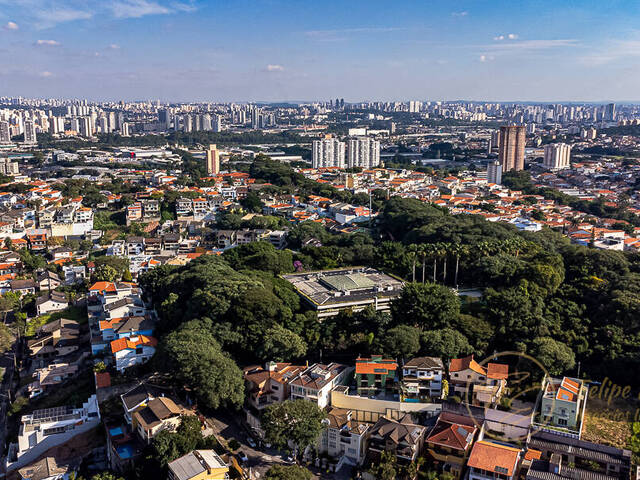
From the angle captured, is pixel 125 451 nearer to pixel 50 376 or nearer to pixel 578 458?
pixel 50 376

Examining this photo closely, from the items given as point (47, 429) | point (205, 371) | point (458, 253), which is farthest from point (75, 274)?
point (458, 253)

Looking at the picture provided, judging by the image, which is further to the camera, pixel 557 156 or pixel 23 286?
pixel 557 156

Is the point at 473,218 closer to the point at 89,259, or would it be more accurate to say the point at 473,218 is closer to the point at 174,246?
the point at 174,246

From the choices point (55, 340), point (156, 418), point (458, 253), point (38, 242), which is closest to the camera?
point (156, 418)

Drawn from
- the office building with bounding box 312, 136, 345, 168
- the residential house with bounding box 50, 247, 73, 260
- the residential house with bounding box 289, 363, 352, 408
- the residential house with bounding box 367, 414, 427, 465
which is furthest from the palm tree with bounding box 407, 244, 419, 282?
the office building with bounding box 312, 136, 345, 168

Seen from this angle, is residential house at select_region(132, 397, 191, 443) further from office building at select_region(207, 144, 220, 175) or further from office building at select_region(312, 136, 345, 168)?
office building at select_region(312, 136, 345, 168)

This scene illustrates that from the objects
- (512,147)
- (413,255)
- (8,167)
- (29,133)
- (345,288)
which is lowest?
(345,288)
